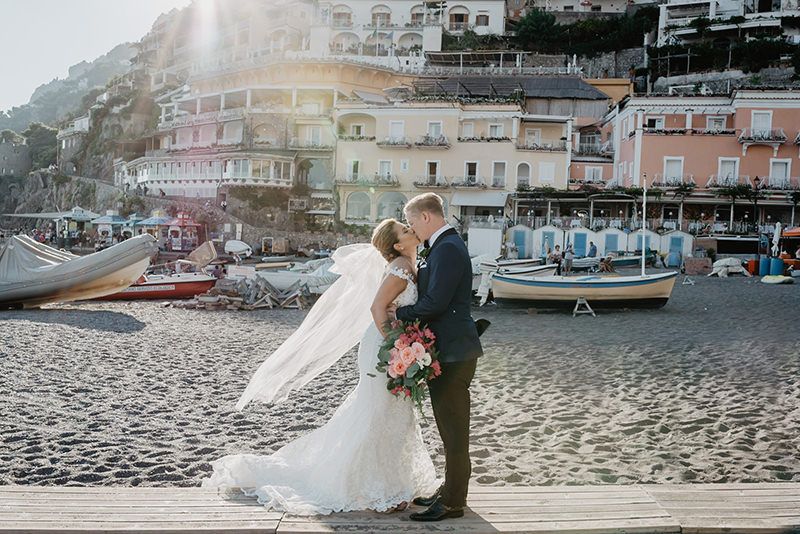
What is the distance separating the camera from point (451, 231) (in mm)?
3986

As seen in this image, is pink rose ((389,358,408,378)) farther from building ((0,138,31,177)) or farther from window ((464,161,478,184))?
building ((0,138,31,177))

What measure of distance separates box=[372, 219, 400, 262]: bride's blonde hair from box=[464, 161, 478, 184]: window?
127ft

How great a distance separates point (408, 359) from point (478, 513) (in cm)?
98

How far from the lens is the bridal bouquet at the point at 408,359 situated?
3.80 metres

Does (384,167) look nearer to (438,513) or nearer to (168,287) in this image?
(168,287)

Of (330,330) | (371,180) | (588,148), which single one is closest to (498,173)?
(371,180)

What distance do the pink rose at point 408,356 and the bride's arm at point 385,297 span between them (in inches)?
10.5

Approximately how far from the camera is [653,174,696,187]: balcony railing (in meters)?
39.4

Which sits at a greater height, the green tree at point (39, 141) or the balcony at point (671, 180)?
the green tree at point (39, 141)

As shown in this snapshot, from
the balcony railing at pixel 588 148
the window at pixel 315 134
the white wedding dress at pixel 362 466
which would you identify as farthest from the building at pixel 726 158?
the white wedding dress at pixel 362 466

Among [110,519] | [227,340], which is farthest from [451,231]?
[227,340]

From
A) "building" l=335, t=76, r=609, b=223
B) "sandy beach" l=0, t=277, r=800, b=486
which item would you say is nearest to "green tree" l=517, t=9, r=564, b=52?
"building" l=335, t=76, r=609, b=223

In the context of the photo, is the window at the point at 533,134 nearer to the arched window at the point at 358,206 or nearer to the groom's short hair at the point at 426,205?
the arched window at the point at 358,206

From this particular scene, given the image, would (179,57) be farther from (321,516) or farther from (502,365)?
(321,516)
